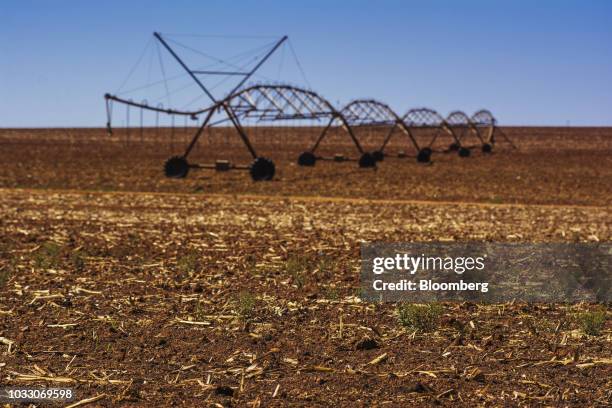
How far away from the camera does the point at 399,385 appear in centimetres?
629

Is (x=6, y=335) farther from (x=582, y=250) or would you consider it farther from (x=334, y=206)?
(x=334, y=206)

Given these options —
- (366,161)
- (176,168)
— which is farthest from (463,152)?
(176,168)

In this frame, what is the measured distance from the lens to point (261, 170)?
100 ft

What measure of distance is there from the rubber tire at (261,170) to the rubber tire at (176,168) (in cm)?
303

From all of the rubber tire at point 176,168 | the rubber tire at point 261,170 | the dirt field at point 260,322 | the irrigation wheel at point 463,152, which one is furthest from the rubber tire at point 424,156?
the dirt field at point 260,322

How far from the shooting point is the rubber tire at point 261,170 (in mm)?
30516

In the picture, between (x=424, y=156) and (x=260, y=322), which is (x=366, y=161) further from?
(x=260, y=322)

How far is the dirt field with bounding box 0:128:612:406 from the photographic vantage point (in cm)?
627

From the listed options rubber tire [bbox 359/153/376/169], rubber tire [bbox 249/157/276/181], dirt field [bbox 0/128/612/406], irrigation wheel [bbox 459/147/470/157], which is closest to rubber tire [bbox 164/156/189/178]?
rubber tire [bbox 249/157/276/181]

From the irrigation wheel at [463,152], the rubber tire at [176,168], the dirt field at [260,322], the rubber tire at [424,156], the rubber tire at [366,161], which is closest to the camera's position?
the dirt field at [260,322]

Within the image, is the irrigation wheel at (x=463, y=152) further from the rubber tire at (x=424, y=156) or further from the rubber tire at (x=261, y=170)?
Answer: the rubber tire at (x=261, y=170)

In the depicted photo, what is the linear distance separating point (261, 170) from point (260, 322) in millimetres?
22589

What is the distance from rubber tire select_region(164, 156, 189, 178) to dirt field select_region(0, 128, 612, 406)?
43.7ft

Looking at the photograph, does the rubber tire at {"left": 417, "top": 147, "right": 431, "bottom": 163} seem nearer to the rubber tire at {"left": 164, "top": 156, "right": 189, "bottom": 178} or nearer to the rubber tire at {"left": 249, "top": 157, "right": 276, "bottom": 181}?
the rubber tire at {"left": 249, "top": 157, "right": 276, "bottom": 181}
